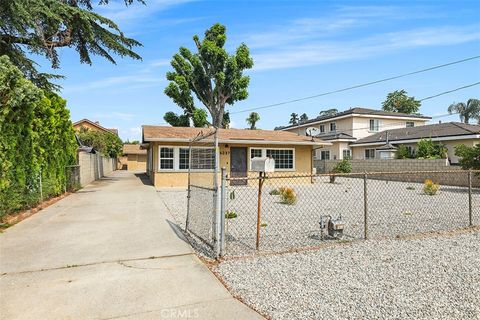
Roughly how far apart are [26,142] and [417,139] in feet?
84.4

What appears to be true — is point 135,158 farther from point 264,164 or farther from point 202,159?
point 264,164

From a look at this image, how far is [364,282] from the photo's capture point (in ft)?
12.7

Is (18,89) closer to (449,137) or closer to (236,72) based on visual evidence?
(236,72)

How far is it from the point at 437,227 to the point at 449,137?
19.4m

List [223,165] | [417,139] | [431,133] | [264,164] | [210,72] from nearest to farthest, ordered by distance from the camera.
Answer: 1. [264,164]
2. [223,165]
3. [417,139]
4. [431,133]
5. [210,72]

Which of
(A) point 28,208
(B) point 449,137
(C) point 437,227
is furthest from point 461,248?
(B) point 449,137

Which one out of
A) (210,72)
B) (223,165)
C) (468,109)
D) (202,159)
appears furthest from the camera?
(468,109)

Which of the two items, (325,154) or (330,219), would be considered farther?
(325,154)

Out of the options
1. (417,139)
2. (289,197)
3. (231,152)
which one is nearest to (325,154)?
(417,139)

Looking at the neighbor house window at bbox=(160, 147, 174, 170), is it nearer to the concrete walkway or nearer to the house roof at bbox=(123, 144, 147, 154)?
the concrete walkway

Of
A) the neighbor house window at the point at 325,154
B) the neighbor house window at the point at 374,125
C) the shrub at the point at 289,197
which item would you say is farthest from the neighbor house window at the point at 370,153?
the shrub at the point at 289,197

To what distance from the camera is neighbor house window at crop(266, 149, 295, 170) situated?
18297 millimetres

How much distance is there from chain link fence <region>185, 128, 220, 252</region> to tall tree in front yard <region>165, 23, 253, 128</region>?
910 inches

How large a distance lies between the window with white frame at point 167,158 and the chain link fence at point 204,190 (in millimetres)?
9205
